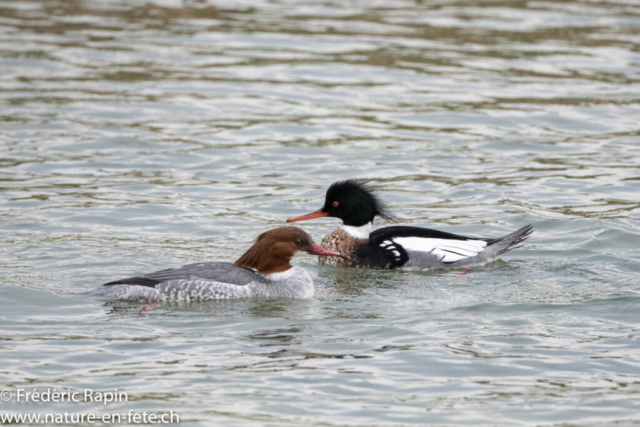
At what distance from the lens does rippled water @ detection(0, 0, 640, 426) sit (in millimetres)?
7406

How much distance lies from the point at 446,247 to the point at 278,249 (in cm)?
199

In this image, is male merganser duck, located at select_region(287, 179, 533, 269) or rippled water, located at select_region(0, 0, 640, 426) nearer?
rippled water, located at select_region(0, 0, 640, 426)

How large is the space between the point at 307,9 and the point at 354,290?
15.2 m

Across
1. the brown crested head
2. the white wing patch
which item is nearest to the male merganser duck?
the white wing patch

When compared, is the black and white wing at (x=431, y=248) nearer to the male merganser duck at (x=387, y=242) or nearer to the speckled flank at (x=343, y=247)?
the male merganser duck at (x=387, y=242)

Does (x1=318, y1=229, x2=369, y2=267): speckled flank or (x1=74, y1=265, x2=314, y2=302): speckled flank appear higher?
(x1=74, y1=265, x2=314, y2=302): speckled flank

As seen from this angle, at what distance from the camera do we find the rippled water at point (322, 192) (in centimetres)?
741

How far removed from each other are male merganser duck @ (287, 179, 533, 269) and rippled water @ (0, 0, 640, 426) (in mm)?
203

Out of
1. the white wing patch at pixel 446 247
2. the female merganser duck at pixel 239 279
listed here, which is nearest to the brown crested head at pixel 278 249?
the female merganser duck at pixel 239 279

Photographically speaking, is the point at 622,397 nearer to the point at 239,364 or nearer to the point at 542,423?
the point at 542,423

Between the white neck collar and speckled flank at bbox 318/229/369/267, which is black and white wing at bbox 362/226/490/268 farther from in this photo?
the white neck collar

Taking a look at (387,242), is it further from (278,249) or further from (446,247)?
(278,249)

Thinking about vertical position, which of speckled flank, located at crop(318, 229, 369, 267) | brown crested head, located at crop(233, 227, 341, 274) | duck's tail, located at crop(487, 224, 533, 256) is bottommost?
speckled flank, located at crop(318, 229, 369, 267)

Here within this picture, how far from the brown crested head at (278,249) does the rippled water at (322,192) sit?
45cm
